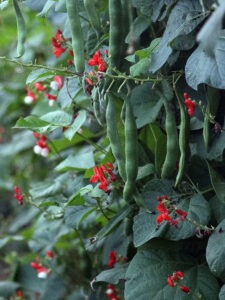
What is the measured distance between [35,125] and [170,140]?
0.58 m

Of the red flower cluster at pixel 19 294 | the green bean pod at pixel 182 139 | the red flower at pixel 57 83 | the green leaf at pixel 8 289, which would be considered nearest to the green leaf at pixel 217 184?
the green bean pod at pixel 182 139

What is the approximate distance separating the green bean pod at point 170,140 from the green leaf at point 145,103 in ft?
0.48

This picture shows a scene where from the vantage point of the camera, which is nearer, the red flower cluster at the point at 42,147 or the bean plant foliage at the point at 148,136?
the bean plant foliage at the point at 148,136

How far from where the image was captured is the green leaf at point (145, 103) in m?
2.43

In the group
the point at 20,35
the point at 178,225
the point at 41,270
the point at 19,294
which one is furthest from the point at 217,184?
the point at 19,294

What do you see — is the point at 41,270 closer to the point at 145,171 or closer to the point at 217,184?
A: the point at 145,171

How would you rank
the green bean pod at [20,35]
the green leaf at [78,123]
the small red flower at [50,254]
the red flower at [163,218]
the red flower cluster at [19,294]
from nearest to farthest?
the red flower at [163,218]
the green bean pod at [20,35]
the green leaf at [78,123]
the small red flower at [50,254]
the red flower cluster at [19,294]

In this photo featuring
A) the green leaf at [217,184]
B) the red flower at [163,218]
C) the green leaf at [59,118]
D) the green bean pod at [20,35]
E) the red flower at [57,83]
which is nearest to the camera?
the red flower at [163,218]

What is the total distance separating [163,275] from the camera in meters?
2.33

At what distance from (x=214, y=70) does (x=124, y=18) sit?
0.42 metres

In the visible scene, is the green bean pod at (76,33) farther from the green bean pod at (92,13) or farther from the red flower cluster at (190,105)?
the red flower cluster at (190,105)

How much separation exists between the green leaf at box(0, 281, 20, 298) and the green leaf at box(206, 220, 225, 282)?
1.67 m

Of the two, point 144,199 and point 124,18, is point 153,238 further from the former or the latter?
point 124,18

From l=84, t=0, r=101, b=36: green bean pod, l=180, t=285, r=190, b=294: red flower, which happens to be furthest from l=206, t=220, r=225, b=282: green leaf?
l=84, t=0, r=101, b=36: green bean pod
